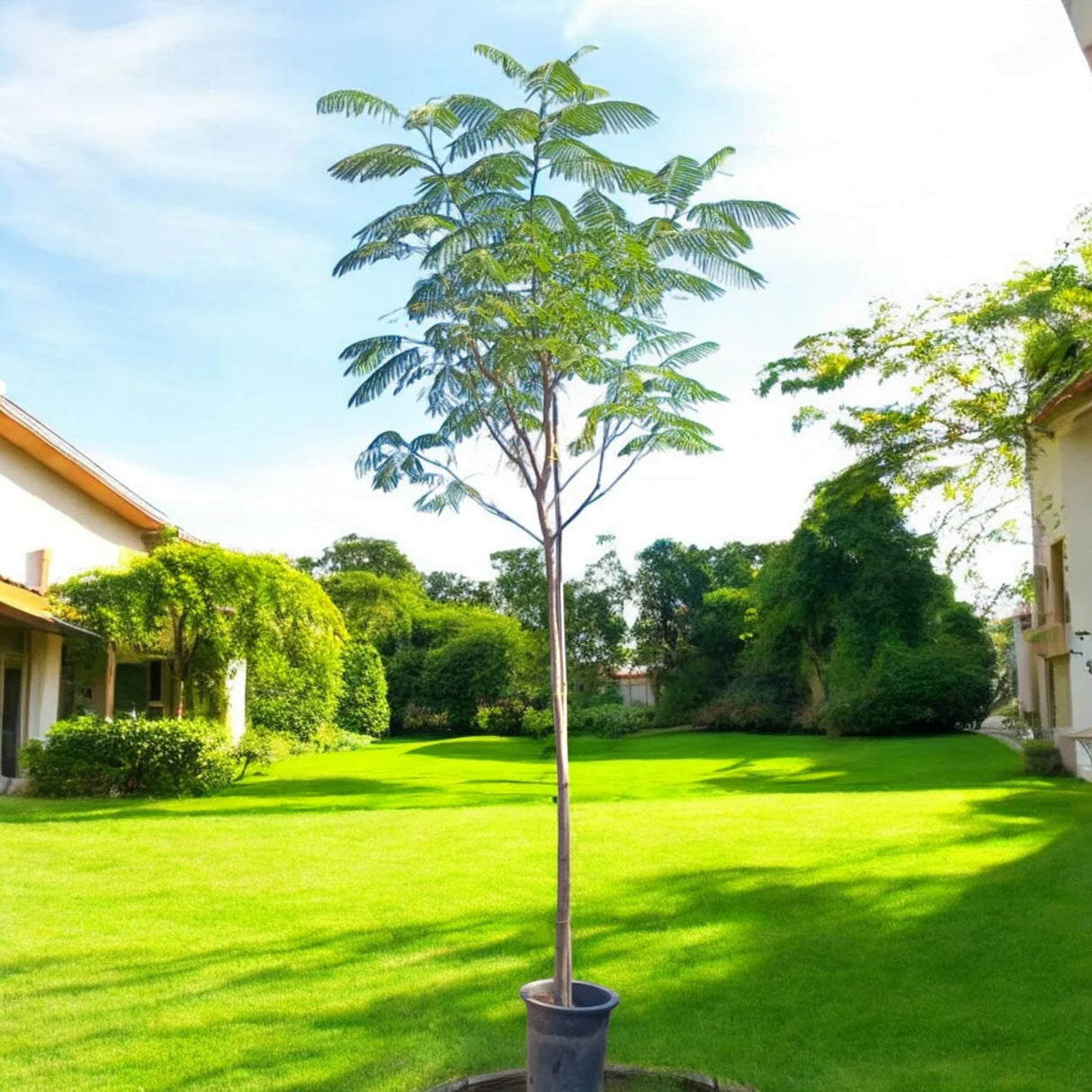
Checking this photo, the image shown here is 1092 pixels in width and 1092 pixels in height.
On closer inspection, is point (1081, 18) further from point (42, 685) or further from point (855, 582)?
point (855, 582)

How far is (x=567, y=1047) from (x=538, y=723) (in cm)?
3243

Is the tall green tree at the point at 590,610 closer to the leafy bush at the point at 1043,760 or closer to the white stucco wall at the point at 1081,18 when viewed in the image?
the leafy bush at the point at 1043,760

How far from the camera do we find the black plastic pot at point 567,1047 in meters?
4.72

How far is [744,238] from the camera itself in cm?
575

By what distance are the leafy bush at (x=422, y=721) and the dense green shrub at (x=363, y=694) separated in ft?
8.42

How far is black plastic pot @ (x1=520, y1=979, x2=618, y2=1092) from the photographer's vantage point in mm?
4723

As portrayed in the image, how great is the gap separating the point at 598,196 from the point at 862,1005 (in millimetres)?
4815

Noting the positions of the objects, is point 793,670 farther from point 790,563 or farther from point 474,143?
point 474,143

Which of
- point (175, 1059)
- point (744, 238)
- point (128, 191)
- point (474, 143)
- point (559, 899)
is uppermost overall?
point (128, 191)

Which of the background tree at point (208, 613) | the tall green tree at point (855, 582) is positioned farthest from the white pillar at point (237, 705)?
the tall green tree at point (855, 582)

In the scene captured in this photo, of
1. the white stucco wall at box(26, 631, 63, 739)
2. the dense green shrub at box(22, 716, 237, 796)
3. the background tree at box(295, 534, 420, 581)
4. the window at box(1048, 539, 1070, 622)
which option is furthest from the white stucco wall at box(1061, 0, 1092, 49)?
the background tree at box(295, 534, 420, 581)

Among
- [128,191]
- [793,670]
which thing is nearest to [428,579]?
[793,670]

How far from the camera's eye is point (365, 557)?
5847 centimetres

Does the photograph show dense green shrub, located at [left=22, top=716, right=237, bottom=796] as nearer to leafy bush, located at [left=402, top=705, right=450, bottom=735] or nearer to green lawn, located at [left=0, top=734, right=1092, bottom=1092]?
green lawn, located at [left=0, top=734, right=1092, bottom=1092]
